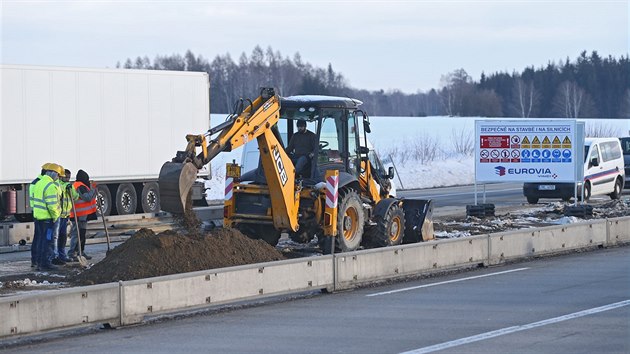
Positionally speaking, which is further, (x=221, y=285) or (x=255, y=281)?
(x=255, y=281)

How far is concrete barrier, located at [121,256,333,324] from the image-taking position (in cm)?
1313

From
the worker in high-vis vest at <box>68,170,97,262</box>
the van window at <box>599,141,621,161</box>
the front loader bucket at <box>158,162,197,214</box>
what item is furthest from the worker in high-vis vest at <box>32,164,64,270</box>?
the van window at <box>599,141,621,161</box>

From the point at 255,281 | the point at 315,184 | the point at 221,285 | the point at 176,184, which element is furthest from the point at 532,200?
the point at 221,285

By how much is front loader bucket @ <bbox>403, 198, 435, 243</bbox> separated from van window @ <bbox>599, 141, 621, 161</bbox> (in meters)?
15.7

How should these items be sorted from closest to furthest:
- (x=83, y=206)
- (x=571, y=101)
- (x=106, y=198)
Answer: (x=83, y=206) → (x=106, y=198) → (x=571, y=101)

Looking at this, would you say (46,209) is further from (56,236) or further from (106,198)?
(106,198)

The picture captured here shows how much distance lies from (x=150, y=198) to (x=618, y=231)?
12999 mm

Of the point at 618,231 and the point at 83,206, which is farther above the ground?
the point at 83,206

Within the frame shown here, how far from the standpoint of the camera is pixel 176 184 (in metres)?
16.1

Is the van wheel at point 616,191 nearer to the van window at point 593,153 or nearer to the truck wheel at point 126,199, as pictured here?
the van window at point 593,153

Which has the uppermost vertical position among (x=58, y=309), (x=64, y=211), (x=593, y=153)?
(x=593, y=153)

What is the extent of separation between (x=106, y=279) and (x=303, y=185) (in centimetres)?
423

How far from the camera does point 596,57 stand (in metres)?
155

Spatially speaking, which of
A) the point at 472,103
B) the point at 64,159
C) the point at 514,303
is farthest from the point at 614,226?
the point at 472,103
